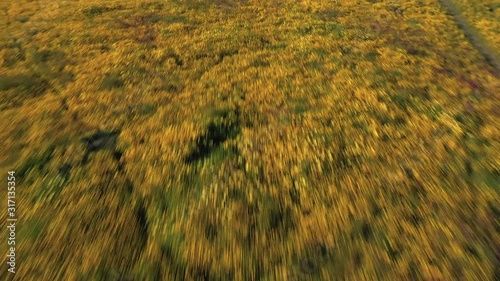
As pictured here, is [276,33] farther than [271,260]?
Yes

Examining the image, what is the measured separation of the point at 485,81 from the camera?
10.1 meters

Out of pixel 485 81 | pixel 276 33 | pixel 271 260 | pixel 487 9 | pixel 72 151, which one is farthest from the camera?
pixel 487 9

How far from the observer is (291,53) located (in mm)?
11422

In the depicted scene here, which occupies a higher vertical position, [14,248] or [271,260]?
[14,248]

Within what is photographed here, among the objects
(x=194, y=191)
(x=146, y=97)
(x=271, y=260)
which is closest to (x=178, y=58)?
(x=146, y=97)

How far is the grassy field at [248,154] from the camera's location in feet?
15.6

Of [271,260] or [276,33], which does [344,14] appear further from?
[271,260]

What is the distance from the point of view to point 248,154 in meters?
6.73

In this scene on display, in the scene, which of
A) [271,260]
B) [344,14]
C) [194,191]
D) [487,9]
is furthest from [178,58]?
[487,9]

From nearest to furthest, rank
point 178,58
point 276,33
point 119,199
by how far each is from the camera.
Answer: point 119,199
point 178,58
point 276,33

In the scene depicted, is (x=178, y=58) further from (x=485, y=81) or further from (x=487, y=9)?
(x=487, y=9)

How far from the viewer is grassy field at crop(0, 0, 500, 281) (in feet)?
15.6

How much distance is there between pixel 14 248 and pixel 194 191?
113 inches

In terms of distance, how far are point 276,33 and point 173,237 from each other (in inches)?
417
